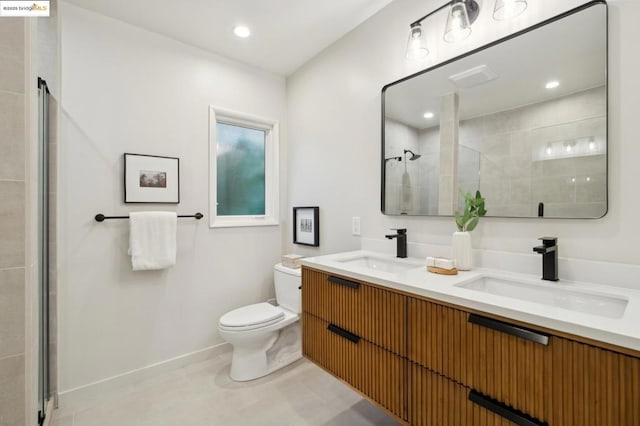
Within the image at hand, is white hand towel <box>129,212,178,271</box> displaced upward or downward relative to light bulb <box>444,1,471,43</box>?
downward

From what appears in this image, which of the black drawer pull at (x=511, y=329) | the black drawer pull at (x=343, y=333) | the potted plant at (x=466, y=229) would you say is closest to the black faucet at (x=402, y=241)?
the potted plant at (x=466, y=229)

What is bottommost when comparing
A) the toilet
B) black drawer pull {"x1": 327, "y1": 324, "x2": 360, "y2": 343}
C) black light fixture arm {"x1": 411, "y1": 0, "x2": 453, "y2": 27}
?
the toilet

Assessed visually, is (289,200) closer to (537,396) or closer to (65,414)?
(65,414)

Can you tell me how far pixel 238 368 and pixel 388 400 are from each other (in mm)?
1234

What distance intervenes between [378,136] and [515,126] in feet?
2.64

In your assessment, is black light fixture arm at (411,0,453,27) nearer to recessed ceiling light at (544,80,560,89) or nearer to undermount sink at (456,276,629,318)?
recessed ceiling light at (544,80,560,89)

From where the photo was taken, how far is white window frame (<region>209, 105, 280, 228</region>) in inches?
94.7

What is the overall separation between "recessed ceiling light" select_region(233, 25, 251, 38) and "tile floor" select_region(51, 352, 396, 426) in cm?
247

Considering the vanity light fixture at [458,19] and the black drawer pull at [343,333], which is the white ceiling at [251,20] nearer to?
the vanity light fixture at [458,19]

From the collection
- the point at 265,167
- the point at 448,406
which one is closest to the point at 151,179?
the point at 265,167

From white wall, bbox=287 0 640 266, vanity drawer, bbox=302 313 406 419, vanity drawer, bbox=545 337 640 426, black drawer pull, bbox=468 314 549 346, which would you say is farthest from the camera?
vanity drawer, bbox=302 313 406 419

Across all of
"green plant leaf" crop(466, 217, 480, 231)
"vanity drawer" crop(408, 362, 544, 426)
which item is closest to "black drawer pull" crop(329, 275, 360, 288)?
"vanity drawer" crop(408, 362, 544, 426)

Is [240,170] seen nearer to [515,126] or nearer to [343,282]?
[343,282]

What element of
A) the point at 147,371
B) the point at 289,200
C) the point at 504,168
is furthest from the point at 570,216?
the point at 147,371
